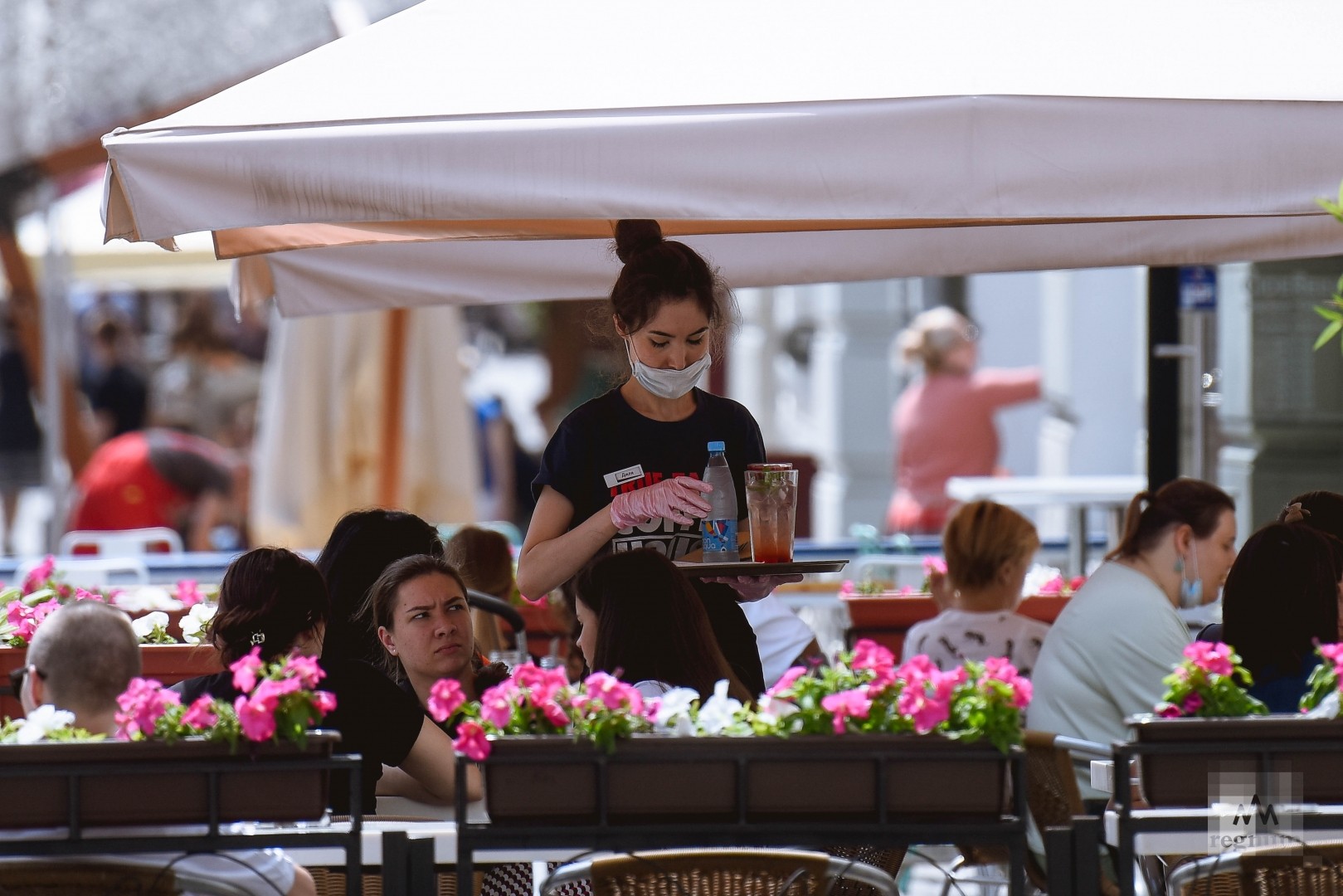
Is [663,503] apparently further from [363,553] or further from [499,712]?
[363,553]

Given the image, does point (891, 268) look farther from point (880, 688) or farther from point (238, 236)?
point (880, 688)

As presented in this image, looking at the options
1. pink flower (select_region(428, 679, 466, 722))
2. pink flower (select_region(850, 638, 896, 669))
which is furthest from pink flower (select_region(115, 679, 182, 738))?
pink flower (select_region(850, 638, 896, 669))

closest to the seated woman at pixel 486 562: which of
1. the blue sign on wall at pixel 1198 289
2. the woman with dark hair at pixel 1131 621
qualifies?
the woman with dark hair at pixel 1131 621

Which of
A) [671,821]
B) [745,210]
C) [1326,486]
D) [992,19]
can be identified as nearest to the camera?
[671,821]

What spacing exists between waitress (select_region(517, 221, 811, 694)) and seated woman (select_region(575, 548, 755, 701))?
21cm

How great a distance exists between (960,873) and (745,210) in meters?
3.05

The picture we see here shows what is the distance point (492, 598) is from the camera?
522 centimetres

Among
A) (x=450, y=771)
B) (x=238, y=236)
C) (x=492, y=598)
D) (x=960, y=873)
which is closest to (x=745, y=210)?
(x=450, y=771)

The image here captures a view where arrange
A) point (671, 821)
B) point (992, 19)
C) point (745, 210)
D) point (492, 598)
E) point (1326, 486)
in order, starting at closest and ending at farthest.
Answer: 1. point (671, 821)
2. point (745, 210)
3. point (992, 19)
4. point (492, 598)
5. point (1326, 486)

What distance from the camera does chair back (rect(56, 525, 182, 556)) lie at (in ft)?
29.3

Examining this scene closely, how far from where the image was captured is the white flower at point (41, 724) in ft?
8.75

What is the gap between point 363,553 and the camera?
429 centimetres

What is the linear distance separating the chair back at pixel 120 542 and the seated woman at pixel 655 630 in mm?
5896

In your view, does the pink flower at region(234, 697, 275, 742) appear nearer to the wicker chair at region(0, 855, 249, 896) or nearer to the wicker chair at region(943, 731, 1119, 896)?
the wicker chair at region(0, 855, 249, 896)
